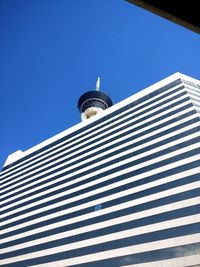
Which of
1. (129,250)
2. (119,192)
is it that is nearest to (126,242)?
(129,250)

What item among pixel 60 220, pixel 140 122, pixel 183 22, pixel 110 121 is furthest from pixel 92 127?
pixel 183 22

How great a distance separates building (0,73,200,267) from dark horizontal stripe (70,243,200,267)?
0.09 meters

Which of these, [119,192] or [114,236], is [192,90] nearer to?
[119,192]

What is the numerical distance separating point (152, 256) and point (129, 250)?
2.79 m

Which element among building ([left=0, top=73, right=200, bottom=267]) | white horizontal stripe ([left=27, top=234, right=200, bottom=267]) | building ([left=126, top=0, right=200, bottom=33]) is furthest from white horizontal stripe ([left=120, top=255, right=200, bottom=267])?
building ([left=126, top=0, right=200, bottom=33])

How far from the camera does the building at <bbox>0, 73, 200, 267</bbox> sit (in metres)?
27.0

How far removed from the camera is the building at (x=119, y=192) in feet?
88.7

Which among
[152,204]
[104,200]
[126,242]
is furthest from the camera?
[104,200]

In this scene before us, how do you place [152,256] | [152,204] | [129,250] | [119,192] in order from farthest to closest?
[119,192]
[152,204]
[129,250]
[152,256]

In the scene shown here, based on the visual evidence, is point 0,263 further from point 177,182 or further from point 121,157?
point 177,182

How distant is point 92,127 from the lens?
5312 cm

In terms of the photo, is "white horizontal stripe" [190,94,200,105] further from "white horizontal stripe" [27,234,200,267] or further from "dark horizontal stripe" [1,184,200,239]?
"white horizontal stripe" [27,234,200,267]

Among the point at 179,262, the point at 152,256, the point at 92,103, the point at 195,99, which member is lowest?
the point at 179,262

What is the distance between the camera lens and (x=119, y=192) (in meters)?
34.2
